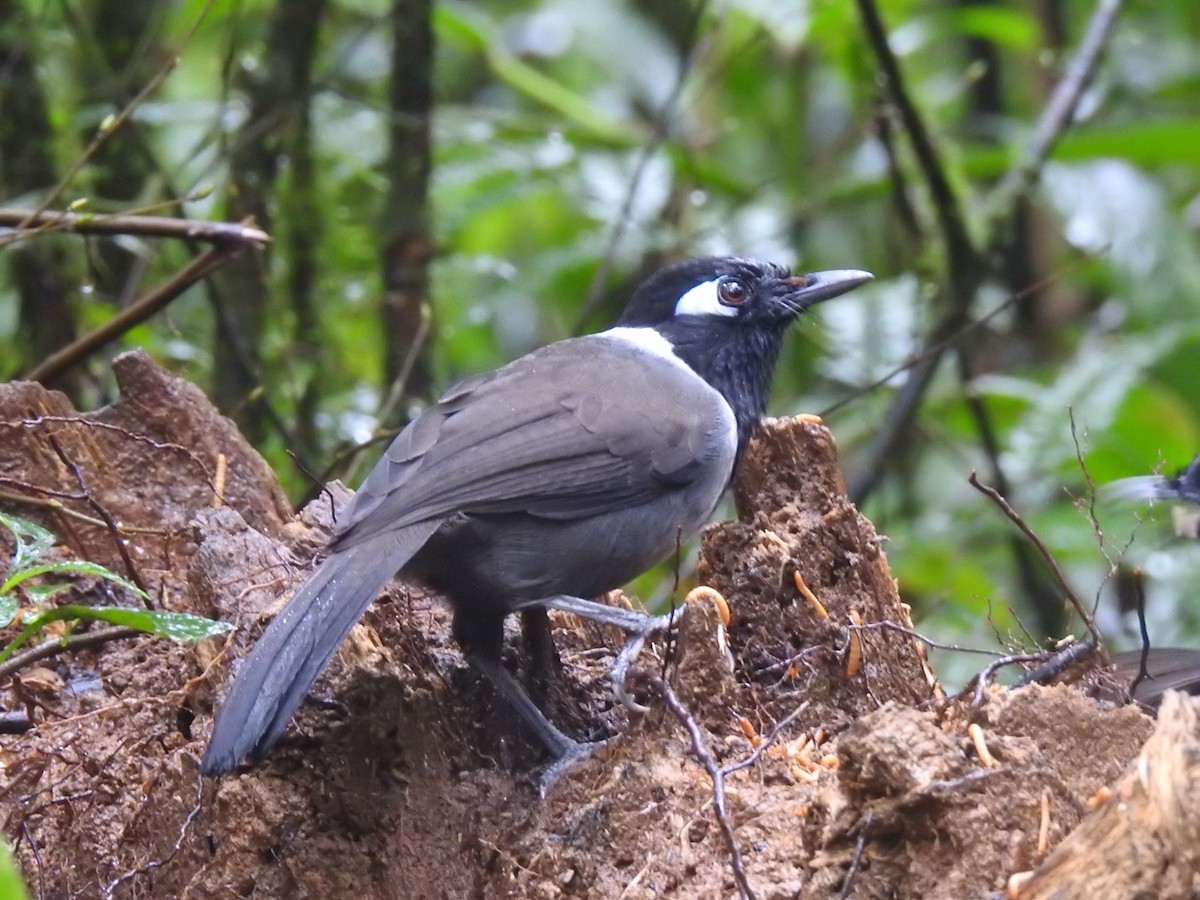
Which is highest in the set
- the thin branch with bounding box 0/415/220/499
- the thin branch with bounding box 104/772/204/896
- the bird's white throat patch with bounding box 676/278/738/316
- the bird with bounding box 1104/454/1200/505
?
the bird's white throat patch with bounding box 676/278/738/316

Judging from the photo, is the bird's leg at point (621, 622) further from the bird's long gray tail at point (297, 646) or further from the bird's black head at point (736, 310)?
the bird's black head at point (736, 310)

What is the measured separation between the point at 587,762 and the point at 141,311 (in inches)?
74.8

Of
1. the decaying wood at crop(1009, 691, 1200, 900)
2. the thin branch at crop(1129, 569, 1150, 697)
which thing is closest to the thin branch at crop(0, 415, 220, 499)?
the thin branch at crop(1129, 569, 1150, 697)

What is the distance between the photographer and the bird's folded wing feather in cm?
325

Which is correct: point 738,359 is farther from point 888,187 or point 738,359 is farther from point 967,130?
point 967,130

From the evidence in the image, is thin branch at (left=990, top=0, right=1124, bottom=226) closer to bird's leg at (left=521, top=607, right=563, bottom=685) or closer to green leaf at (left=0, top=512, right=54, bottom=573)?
bird's leg at (left=521, top=607, right=563, bottom=685)

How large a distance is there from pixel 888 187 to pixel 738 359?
2.72 m

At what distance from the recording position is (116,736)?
10.5ft

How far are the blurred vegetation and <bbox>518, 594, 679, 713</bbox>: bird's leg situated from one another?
4.99ft

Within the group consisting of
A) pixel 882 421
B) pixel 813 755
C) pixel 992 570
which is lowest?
pixel 992 570

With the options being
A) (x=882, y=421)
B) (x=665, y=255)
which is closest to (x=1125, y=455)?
(x=882, y=421)

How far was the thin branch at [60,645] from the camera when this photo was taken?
3045mm

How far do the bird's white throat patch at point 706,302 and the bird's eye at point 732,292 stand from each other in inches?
0.5

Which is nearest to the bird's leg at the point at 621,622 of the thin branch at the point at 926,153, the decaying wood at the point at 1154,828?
the decaying wood at the point at 1154,828
